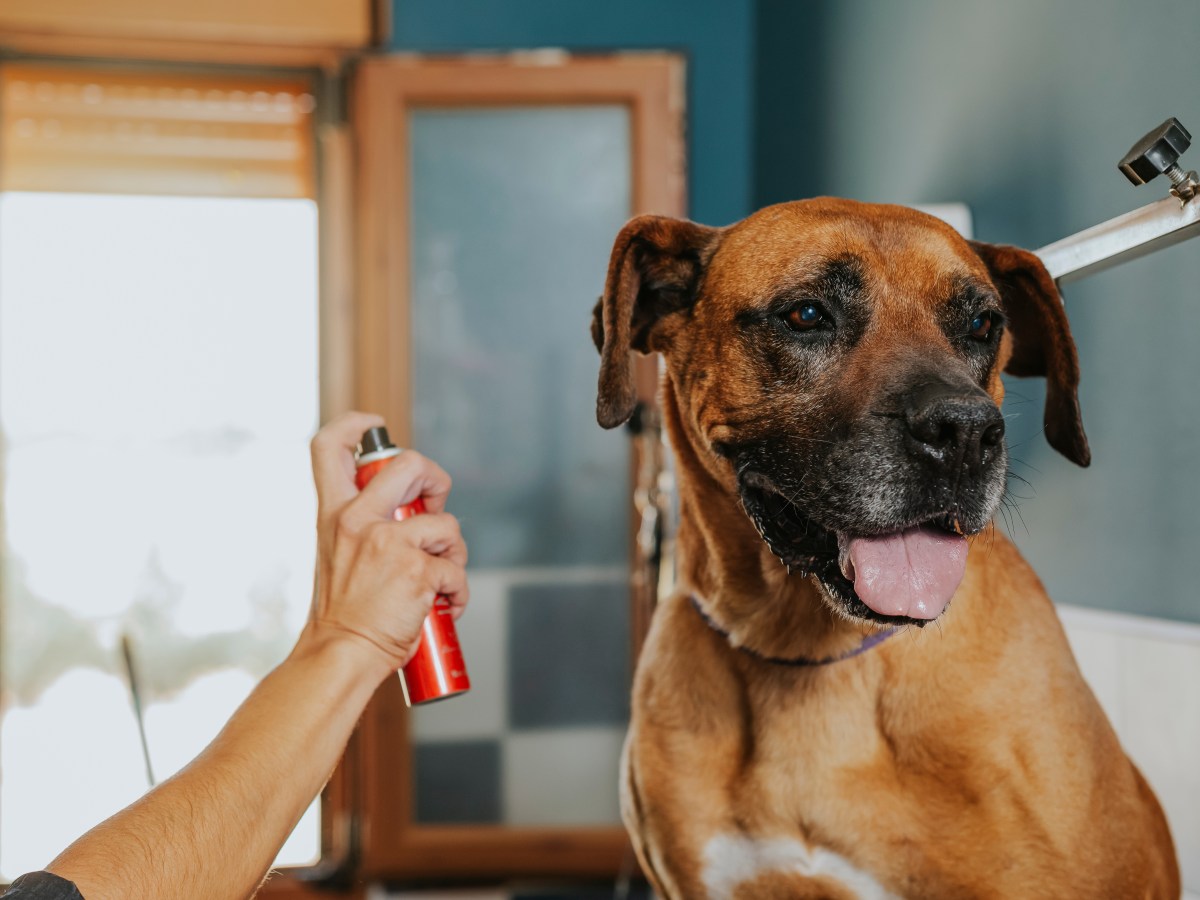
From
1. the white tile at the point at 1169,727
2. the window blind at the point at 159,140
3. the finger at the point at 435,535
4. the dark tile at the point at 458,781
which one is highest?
the window blind at the point at 159,140

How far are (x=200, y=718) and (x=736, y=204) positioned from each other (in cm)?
306

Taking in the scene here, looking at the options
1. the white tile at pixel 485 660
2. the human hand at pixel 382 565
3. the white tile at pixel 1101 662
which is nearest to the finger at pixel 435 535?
the human hand at pixel 382 565

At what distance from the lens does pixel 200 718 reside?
4672mm

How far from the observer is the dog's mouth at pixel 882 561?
1050mm

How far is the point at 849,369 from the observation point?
3.98 ft

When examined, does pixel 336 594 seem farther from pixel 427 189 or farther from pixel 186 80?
pixel 186 80

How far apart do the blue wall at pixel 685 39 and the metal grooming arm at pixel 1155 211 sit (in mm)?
2821

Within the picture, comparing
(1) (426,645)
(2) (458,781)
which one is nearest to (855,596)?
(1) (426,645)

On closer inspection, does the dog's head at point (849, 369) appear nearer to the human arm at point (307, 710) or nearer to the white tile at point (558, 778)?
the human arm at point (307, 710)

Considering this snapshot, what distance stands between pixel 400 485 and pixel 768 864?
578mm

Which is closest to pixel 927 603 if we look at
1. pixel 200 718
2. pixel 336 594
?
pixel 336 594

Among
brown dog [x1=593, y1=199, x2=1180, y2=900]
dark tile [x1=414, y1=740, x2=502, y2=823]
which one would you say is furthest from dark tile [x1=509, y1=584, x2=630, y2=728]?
brown dog [x1=593, y1=199, x2=1180, y2=900]

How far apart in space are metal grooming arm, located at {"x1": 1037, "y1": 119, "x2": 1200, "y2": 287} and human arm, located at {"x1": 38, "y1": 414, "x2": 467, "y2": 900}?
699 millimetres

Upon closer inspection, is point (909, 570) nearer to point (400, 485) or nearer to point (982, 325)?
point (982, 325)
